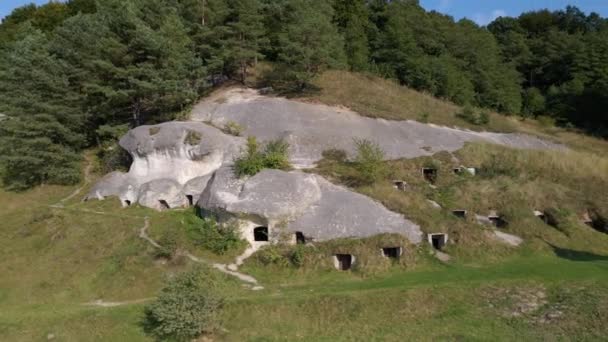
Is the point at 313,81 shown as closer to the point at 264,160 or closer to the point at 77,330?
the point at 264,160

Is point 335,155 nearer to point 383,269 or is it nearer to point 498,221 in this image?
point 383,269

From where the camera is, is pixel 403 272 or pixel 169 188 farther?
pixel 169 188

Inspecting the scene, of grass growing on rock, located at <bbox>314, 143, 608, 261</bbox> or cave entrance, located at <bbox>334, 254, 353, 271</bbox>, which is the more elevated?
grass growing on rock, located at <bbox>314, 143, 608, 261</bbox>

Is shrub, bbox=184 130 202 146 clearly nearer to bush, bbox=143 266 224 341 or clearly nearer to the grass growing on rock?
the grass growing on rock

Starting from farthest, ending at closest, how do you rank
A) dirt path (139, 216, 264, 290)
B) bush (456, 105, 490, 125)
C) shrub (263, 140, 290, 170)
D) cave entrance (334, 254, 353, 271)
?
bush (456, 105, 490, 125) < shrub (263, 140, 290, 170) < cave entrance (334, 254, 353, 271) < dirt path (139, 216, 264, 290)

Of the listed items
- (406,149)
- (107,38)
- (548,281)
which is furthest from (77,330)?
(107,38)

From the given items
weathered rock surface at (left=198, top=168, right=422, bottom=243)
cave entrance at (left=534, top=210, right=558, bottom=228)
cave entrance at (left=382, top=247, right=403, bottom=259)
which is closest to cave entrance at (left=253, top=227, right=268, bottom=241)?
weathered rock surface at (left=198, top=168, right=422, bottom=243)

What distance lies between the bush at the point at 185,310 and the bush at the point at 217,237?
5163 mm

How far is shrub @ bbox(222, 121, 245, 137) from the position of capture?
32.2 meters

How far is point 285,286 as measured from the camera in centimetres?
2078

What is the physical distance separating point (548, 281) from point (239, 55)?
28720 mm

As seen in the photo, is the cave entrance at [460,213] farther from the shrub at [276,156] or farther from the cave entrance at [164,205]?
the cave entrance at [164,205]

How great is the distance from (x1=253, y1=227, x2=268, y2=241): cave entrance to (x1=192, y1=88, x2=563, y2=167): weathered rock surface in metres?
6.58

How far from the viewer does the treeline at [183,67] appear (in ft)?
113
